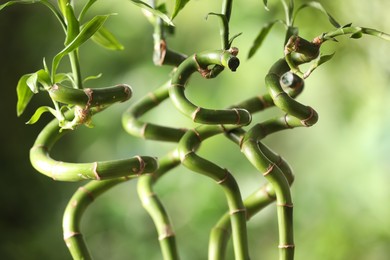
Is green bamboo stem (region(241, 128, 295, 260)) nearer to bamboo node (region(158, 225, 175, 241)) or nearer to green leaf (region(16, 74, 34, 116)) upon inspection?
bamboo node (region(158, 225, 175, 241))

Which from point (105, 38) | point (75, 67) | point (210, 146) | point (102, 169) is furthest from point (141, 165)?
point (210, 146)

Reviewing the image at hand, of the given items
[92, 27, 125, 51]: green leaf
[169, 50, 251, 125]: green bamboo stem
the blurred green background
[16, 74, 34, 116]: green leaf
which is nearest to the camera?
[169, 50, 251, 125]: green bamboo stem

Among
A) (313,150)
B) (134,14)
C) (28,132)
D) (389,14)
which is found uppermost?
(134,14)

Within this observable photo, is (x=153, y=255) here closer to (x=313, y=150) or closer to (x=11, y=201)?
(x=11, y=201)

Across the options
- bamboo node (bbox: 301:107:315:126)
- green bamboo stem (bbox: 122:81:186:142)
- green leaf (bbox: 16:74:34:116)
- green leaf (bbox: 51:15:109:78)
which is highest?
green leaf (bbox: 51:15:109:78)

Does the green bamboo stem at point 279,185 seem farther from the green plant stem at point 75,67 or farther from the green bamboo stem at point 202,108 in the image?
the green plant stem at point 75,67

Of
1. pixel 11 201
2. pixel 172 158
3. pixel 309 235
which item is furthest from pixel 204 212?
pixel 172 158

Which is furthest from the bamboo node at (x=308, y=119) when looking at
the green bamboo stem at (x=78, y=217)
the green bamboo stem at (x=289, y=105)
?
the green bamboo stem at (x=78, y=217)

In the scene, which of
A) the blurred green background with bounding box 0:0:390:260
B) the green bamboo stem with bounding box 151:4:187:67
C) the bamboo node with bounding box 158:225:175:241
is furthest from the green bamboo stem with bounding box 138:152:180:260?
the blurred green background with bounding box 0:0:390:260
